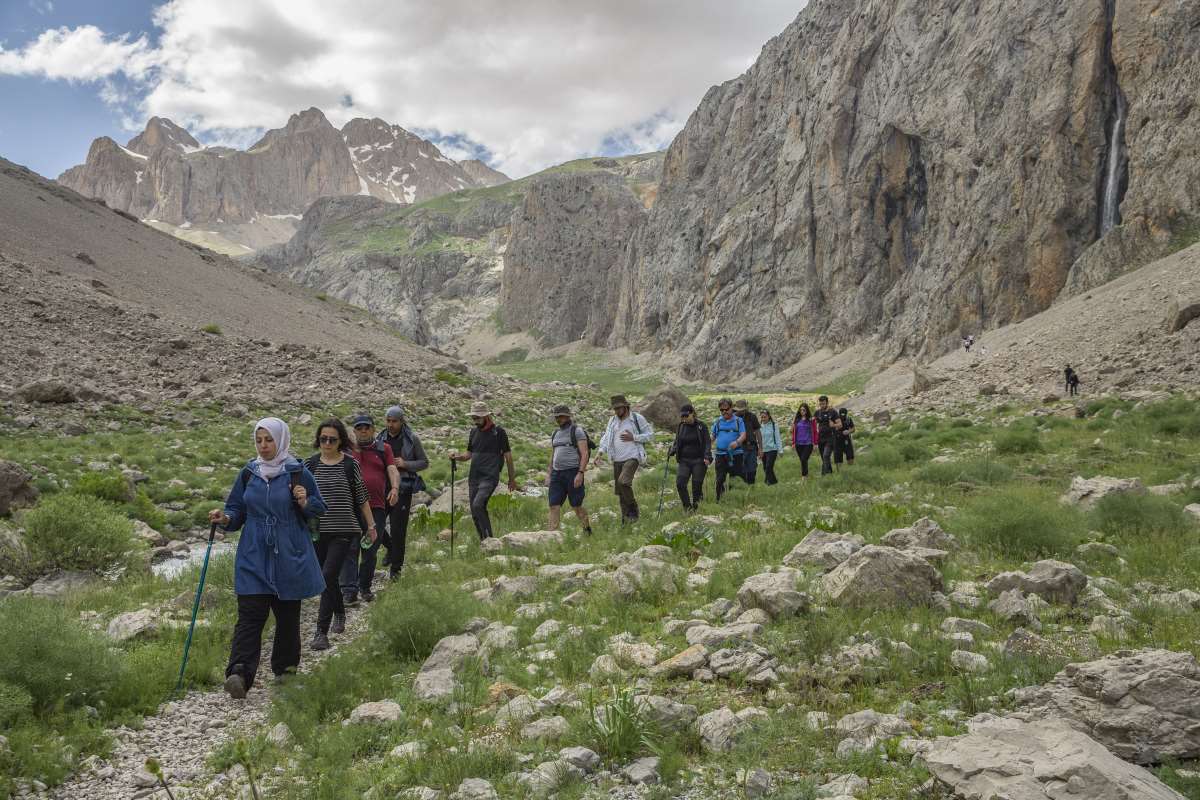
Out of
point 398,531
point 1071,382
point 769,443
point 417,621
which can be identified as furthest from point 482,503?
point 1071,382

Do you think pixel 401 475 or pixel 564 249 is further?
pixel 564 249

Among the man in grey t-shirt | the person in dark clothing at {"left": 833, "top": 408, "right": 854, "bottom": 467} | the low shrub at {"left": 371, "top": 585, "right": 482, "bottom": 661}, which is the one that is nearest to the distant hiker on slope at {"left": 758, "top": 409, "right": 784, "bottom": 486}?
the person in dark clothing at {"left": 833, "top": 408, "right": 854, "bottom": 467}

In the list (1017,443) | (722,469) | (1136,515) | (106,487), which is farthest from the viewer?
(1017,443)

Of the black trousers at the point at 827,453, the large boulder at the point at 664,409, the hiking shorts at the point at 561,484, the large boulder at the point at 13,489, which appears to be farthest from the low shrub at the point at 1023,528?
the large boulder at the point at 664,409

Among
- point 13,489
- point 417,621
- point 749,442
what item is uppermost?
point 13,489

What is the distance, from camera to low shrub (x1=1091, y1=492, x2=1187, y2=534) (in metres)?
8.63

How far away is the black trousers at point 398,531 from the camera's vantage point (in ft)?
32.7

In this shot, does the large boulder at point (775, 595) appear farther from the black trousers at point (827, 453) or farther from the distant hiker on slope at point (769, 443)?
the black trousers at point (827, 453)

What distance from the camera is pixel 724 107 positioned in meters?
119

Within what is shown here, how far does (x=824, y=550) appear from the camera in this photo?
26.1 ft

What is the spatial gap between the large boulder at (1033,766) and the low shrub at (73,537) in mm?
10764

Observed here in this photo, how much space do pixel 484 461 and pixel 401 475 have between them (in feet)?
5.24

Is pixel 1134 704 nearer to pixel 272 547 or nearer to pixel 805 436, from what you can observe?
pixel 272 547

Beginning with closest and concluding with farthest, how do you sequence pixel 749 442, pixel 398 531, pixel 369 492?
pixel 369 492 < pixel 398 531 < pixel 749 442
